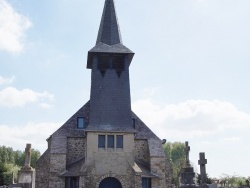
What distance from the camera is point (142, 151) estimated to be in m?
27.0

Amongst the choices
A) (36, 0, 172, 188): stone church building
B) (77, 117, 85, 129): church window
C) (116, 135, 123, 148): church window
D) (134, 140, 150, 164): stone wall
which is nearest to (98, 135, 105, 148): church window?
(36, 0, 172, 188): stone church building

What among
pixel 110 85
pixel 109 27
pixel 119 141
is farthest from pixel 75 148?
pixel 109 27

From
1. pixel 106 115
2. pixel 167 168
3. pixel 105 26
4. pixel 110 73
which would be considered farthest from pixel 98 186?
pixel 105 26

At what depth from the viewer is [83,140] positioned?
2647cm

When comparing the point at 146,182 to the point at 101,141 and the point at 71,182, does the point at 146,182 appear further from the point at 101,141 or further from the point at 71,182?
the point at 71,182

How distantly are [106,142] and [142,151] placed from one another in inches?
155

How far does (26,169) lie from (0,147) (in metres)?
67.1

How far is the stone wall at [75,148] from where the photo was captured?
26.0m

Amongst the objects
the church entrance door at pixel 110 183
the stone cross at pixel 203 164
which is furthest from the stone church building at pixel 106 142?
the stone cross at pixel 203 164

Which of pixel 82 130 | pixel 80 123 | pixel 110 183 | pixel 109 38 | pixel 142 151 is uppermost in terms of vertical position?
pixel 109 38

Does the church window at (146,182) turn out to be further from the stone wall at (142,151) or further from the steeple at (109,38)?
the steeple at (109,38)

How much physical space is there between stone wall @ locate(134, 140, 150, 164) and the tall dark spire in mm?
8327

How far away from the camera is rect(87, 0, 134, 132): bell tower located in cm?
2503

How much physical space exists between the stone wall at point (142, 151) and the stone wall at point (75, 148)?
416 centimetres
